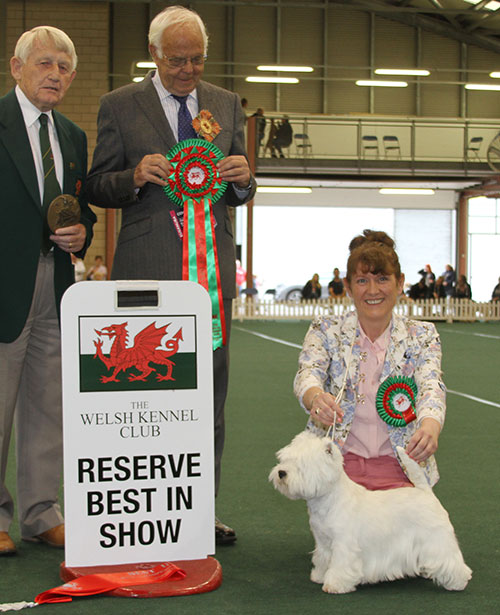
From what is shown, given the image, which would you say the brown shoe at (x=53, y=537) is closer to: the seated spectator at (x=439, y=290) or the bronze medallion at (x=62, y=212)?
the bronze medallion at (x=62, y=212)

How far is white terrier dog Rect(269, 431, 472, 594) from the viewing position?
7.56 ft

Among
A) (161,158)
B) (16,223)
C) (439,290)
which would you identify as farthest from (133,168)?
(439,290)

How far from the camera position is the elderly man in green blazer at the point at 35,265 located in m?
2.61

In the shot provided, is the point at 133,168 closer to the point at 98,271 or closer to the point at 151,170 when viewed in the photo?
the point at 151,170

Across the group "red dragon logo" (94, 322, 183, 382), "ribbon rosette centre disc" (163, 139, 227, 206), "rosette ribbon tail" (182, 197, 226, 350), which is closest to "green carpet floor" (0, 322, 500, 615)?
"red dragon logo" (94, 322, 183, 382)

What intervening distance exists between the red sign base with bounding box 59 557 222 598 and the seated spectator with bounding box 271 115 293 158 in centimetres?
1657

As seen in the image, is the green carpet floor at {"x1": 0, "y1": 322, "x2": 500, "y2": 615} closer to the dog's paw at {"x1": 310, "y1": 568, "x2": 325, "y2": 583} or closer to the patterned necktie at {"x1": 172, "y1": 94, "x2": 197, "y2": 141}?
the dog's paw at {"x1": 310, "y1": 568, "x2": 325, "y2": 583}

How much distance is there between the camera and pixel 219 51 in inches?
868

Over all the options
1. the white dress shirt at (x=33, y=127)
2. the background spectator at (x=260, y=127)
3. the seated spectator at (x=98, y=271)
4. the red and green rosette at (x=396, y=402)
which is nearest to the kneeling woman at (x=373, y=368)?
the red and green rosette at (x=396, y=402)

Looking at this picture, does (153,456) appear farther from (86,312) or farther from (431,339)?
(431,339)

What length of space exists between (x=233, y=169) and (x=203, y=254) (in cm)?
29

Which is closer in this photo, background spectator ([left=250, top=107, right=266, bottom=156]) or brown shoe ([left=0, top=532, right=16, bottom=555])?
brown shoe ([left=0, top=532, right=16, bottom=555])

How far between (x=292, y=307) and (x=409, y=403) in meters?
15.7

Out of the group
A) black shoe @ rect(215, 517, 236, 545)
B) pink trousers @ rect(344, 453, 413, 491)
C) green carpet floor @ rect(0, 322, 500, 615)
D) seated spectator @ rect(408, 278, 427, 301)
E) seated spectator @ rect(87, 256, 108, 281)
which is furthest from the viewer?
seated spectator @ rect(408, 278, 427, 301)
